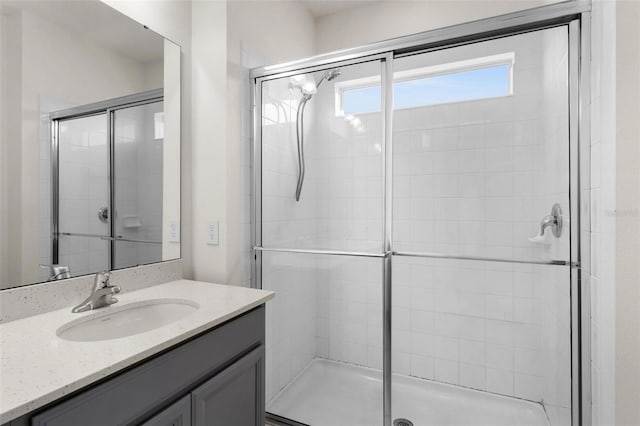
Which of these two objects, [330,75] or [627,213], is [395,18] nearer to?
[330,75]

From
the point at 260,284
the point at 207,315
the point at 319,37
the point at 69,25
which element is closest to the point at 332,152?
the point at 260,284

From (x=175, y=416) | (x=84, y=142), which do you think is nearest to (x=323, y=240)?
(x=175, y=416)

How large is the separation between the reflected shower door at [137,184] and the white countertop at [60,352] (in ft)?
1.09

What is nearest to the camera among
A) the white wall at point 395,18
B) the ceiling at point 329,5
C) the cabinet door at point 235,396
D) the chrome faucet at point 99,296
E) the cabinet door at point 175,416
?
the cabinet door at point 175,416

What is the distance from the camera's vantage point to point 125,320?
124 cm

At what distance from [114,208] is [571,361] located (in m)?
2.09

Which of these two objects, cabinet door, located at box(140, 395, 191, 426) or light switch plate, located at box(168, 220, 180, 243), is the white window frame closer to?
light switch plate, located at box(168, 220, 180, 243)

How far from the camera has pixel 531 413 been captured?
177 cm

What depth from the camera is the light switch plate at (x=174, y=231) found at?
1666mm

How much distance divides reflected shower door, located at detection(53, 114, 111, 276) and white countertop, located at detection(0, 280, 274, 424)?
0.24 metres

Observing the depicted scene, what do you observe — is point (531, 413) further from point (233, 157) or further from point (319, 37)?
point (319, 37)

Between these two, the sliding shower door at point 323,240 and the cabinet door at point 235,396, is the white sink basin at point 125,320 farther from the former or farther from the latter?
the sliding shower door at point 323,240

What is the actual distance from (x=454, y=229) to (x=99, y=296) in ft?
5.35

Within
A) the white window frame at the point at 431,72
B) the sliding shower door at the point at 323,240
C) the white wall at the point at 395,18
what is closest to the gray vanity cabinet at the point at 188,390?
the sliding shower door at the point at 323,240
